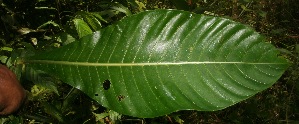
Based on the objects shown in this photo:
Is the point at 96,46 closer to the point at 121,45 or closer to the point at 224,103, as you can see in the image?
the point at 121,45

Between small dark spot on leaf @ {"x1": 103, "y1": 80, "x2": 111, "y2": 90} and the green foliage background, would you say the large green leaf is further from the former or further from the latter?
the green foliage background

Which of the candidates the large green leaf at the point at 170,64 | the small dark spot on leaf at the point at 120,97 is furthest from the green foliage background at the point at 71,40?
the small dark spot on leaf at the point at 120,97

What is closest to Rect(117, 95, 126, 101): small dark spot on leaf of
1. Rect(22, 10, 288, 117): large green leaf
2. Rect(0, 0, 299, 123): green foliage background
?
Rect(22, 10, 288, 117): large green leaf

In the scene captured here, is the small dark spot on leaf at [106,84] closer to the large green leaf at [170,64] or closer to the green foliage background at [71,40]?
the large green leaf at [170,64]

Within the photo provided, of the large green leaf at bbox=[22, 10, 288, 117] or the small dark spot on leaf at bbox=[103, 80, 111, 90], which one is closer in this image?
the large green leaf at bbox=[22, 10, 288, 117]

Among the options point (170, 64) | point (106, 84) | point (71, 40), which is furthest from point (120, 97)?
point (71, 40)

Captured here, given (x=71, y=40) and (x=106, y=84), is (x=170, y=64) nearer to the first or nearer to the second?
(x=106, y=84)
